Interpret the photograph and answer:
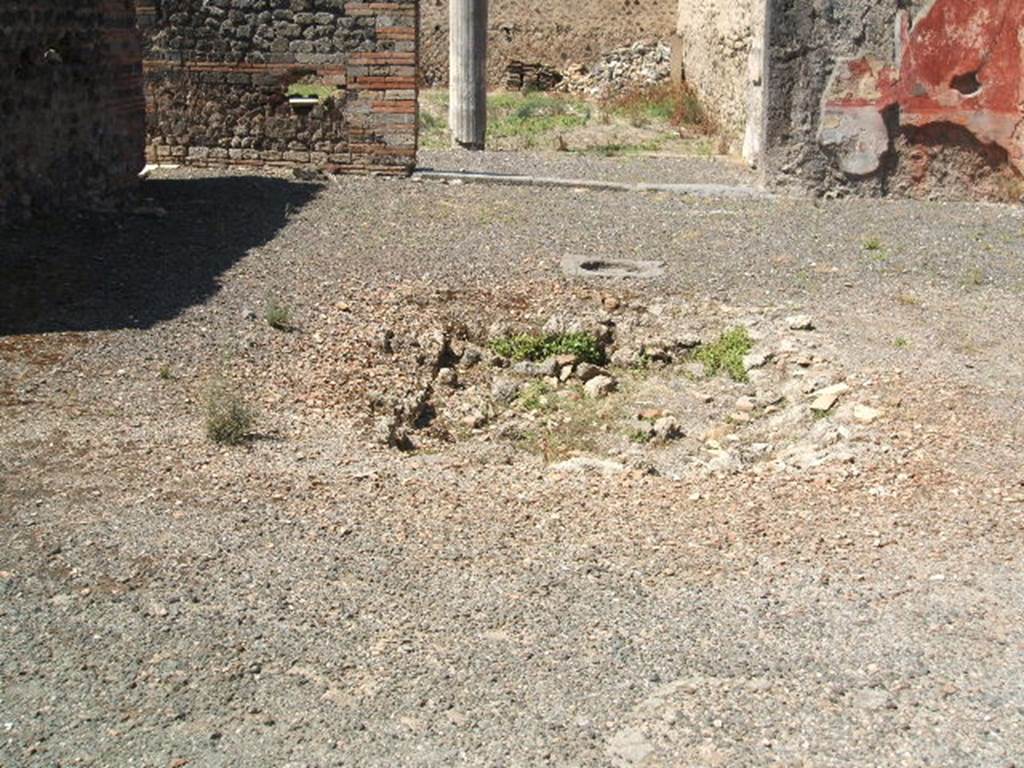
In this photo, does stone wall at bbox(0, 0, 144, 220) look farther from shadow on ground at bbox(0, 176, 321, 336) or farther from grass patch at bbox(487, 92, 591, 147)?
grass patch at bbox(487, 92, 591, 147)

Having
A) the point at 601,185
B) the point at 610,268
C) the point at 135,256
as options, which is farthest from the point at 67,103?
the point at 601,185

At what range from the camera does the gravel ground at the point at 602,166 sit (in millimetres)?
14484

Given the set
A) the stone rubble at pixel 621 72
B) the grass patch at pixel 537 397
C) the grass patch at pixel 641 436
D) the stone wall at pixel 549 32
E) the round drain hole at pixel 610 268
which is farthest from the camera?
the stone wall at pixel 549 32

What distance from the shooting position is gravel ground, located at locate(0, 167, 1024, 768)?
3.71m

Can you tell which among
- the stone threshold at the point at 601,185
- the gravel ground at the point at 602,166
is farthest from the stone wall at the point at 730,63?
the stone threshold at the point at 601,185

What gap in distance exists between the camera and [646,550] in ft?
16.3

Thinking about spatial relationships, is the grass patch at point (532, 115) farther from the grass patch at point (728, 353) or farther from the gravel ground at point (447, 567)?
the gravel ground at point (447, 567)

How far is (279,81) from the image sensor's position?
46.5 feet

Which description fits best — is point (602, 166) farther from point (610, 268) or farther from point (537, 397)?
point (537, 397)

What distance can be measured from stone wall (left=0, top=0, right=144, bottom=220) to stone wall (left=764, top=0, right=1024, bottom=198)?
621 cm

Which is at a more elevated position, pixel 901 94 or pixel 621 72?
pixel 901 94

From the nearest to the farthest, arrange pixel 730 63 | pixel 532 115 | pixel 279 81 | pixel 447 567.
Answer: pixel 447 567 < pixel 279 81 < pixel 730 63 < pixel 532 115

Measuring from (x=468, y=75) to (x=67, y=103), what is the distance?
26.0ft

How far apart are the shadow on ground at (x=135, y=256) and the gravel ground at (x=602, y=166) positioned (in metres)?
3.05
